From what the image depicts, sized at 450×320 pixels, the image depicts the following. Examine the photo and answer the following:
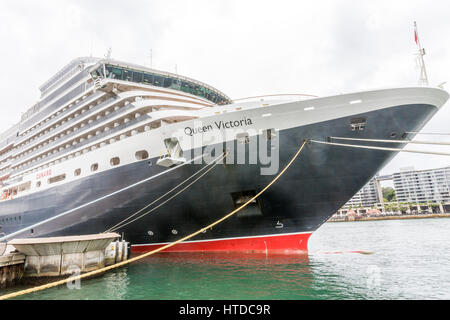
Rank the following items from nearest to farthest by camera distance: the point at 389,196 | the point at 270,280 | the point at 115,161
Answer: the point at 270,280 → the point at 115,161 → the point at 389,196

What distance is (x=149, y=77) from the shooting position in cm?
1562

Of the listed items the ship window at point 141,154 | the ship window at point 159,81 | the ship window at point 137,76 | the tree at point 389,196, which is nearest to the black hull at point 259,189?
the ship window at point 141,154

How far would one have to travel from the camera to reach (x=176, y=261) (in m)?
11.1

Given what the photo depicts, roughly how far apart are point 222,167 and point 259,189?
1.76 meters

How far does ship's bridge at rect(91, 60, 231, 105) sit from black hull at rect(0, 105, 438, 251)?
519cm

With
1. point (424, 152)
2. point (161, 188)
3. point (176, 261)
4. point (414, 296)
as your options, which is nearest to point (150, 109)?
point (161, 188)

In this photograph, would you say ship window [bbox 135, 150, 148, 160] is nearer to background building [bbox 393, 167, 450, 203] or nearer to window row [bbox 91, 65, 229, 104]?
window row [bbox 91, 65, 229, 104]

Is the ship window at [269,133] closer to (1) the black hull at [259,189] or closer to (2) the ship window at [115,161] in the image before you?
(1) the black hull at [259,189]

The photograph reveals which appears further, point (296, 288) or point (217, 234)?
point (217, 234)

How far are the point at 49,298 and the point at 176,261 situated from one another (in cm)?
502

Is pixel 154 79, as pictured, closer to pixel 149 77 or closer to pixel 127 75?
pixel 149 77

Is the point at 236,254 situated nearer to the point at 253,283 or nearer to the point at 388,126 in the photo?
the point at 253,283

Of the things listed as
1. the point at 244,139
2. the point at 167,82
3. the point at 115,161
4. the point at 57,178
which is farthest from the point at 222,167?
the point at 57,178
